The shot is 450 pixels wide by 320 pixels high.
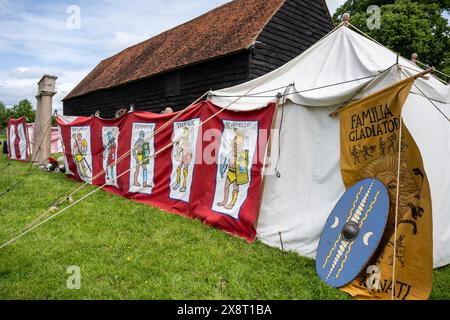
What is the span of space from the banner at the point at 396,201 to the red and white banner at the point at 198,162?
4.78 ft

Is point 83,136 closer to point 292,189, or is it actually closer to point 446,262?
point 292,189

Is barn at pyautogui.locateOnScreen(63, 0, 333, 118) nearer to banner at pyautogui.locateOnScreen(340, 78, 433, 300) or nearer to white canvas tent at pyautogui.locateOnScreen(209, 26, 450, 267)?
white canvas tent at pyautogui.locateOnScreen(209, 26, 450, 267)

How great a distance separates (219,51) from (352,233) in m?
10.2

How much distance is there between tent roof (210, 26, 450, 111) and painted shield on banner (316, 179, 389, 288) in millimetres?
1123

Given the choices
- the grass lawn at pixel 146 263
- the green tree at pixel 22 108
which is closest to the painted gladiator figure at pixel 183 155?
the grass lawn at pixel 146 263

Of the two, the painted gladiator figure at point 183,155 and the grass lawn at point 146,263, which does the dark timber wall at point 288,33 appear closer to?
the painted gladiator figure at point 183,155

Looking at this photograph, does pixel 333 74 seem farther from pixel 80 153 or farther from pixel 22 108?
pixel 22 108

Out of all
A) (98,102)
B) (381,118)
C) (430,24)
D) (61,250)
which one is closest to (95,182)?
(61,250)

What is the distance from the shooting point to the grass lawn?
10.3 ft

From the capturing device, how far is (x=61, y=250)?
13.3 feet

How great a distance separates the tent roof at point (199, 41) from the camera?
1231 centimetres

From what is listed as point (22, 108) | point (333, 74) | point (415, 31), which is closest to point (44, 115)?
point (333, 74)
